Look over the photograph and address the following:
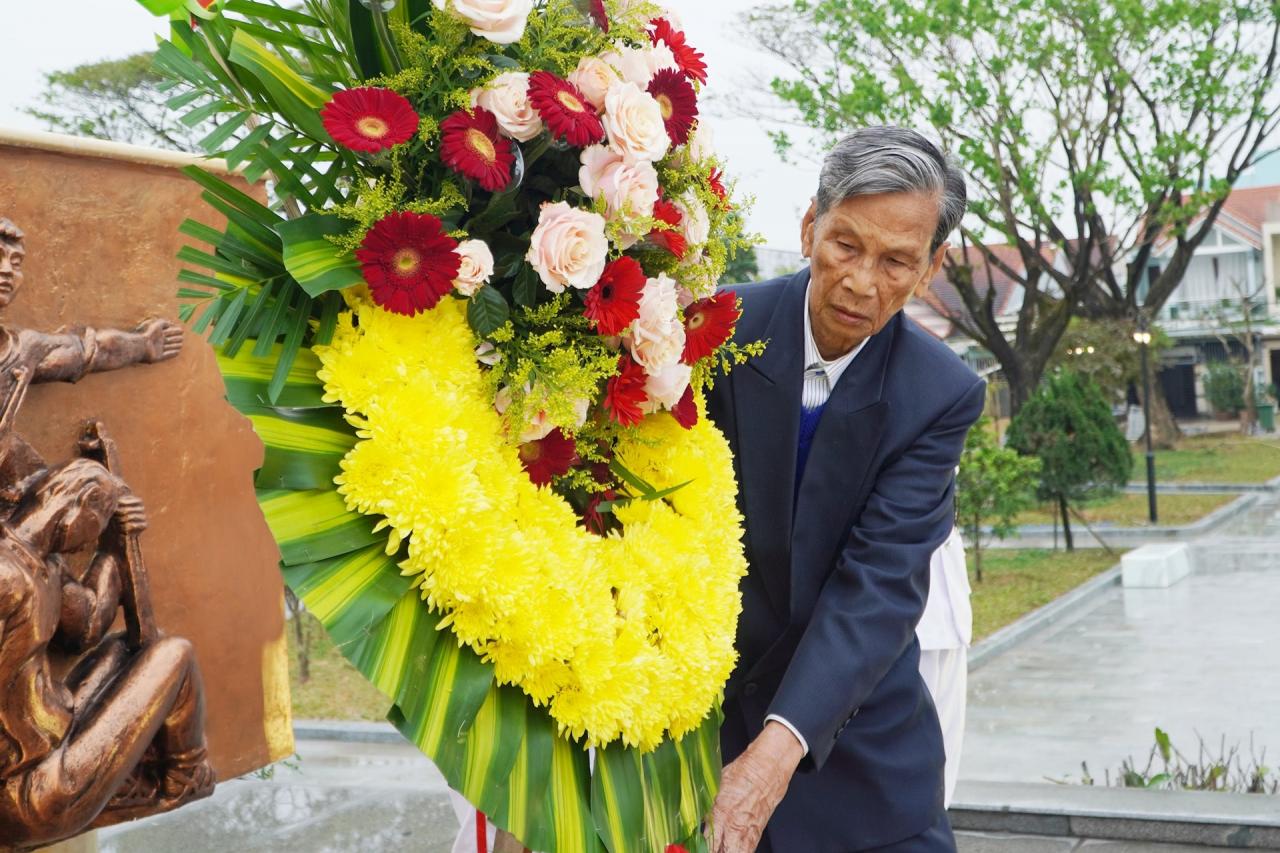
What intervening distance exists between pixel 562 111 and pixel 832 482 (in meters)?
1.07

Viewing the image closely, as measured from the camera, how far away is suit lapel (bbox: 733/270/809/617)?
2.42 m

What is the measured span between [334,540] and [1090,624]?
9.67m

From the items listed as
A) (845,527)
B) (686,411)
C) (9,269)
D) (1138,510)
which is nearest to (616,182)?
(686,411)

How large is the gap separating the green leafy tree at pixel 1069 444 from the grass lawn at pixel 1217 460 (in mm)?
6636

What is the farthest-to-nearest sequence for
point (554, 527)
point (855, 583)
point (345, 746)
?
point (345, 746), point (855, 583), point (554, 527)

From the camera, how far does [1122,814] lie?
15.7 feet

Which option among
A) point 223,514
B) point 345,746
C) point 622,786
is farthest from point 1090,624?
point 622,786

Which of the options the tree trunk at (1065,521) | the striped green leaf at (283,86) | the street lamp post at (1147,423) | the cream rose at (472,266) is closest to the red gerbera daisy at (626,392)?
the cream rose at (472,266)

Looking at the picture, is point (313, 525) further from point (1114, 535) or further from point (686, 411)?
point (1114, 535)

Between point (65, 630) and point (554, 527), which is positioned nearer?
point (554, 527)

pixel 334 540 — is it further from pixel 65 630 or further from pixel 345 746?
pixel 345 746

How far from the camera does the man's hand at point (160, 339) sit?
9.32 ft

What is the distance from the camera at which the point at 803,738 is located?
2.11m

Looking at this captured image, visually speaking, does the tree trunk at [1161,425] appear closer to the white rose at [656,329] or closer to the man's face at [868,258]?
the man's face at [868,258]
